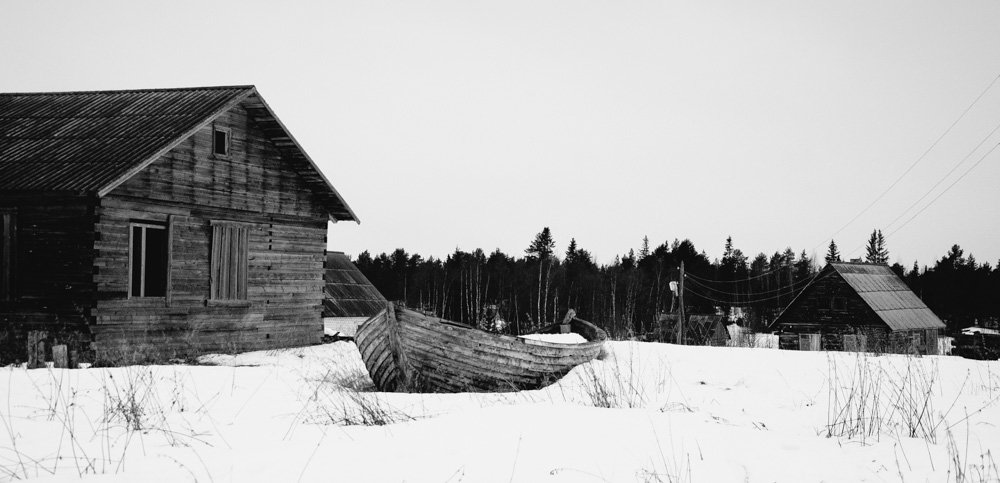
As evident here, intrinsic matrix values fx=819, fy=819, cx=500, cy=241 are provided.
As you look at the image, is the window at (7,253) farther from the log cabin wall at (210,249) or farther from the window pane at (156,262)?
the window pane at (156,262)

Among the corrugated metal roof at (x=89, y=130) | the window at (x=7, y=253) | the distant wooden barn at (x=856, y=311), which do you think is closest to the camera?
the corrugated metal roof at (x=89, y=130)

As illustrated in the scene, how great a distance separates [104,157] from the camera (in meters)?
16.5

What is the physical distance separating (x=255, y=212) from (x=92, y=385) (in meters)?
9.20

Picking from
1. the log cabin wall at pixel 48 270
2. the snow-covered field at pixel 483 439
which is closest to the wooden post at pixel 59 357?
the snow-covered field at pixel 483 439

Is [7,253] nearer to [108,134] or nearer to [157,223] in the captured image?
[157,223]

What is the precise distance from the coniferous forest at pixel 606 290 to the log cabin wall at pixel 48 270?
33.9 m

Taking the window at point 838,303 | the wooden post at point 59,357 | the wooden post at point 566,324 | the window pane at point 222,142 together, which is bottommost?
the wooden post at point 59,357

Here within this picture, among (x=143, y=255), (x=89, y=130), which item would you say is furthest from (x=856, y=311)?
(x=89, y=130)

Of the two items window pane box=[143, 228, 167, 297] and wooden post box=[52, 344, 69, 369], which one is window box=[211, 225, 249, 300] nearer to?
window pane box=[143, 228, 167, 297]

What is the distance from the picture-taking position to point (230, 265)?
18688mm

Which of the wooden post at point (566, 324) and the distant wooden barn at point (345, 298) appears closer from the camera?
the wooden post at point (566, 324)

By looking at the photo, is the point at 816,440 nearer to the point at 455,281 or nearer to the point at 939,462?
the point at 939,462

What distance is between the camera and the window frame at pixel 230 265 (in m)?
18.2

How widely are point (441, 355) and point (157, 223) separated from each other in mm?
8240
